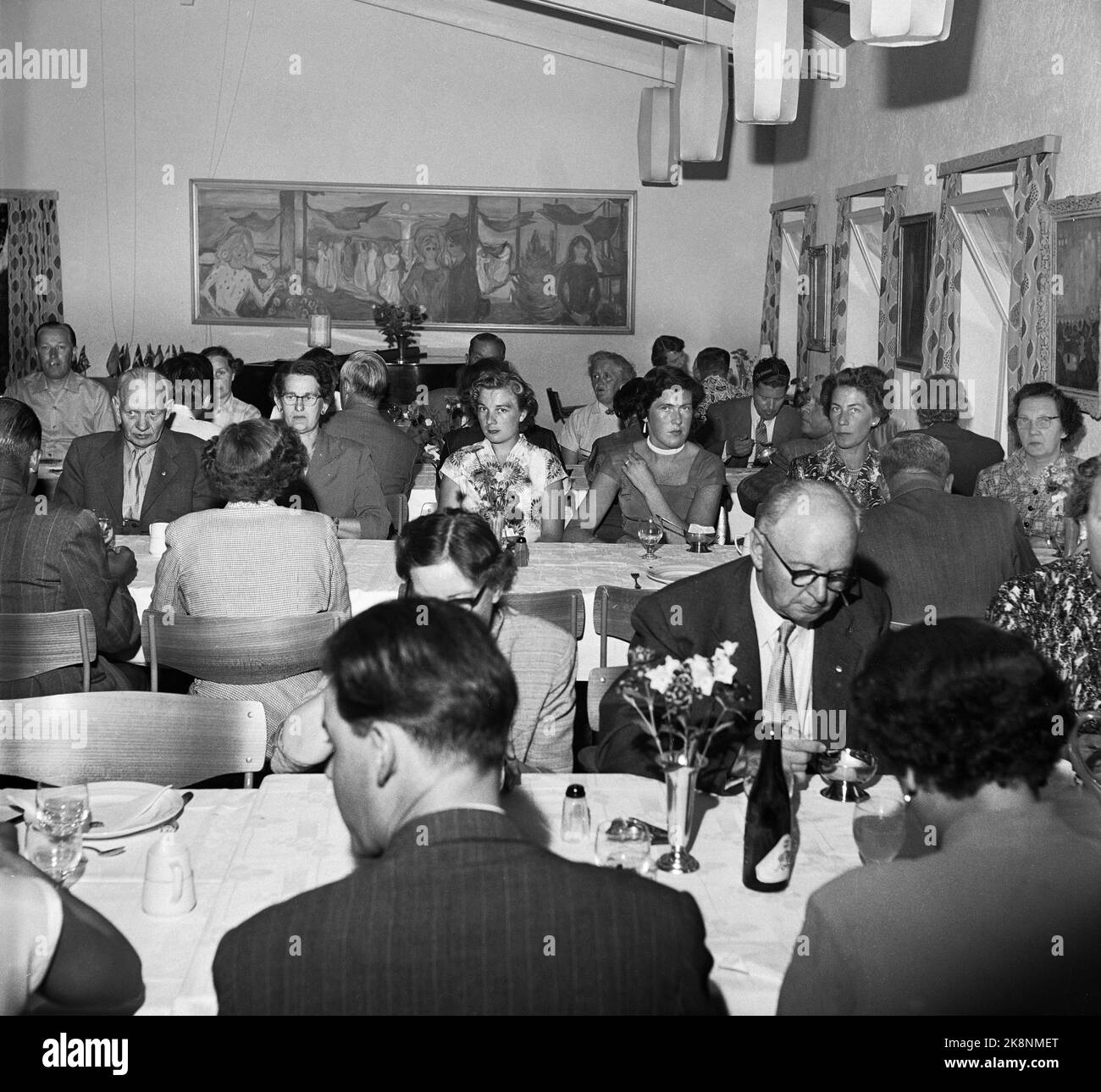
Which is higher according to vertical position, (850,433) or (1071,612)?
(850,433)

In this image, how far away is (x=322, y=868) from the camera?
2.30 metres

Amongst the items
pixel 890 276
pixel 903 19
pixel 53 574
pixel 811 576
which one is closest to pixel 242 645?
pixel 53 574

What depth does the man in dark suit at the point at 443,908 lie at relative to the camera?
1419 millimetres

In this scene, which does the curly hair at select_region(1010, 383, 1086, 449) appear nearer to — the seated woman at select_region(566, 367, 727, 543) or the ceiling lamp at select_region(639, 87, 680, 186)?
the seated woman at select_region(566, 367, 727, 543)

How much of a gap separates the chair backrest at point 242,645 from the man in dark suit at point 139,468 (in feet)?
6.46

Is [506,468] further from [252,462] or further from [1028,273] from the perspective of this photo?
[1028,273]

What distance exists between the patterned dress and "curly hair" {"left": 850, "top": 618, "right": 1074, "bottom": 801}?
4.68 feet

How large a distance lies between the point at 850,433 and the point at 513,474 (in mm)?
1474

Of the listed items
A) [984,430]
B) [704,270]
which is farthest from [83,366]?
[984,430]

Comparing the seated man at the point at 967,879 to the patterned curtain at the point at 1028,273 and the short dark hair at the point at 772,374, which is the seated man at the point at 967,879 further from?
the short dark hair at the point at 772,374

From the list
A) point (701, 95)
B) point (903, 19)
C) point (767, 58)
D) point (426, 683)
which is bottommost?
point (426, 683)

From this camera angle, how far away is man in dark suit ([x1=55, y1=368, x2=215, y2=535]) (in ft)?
18.2

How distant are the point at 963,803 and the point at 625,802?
995 millimetres
